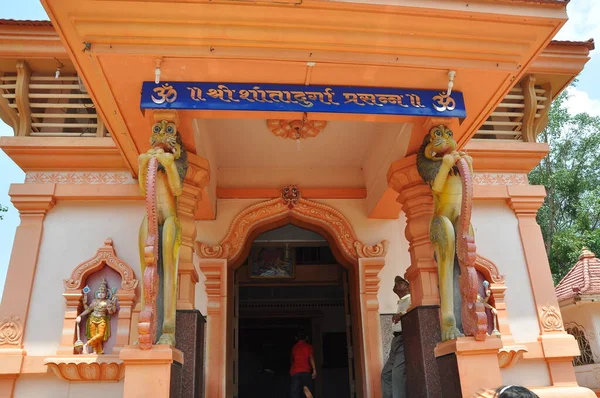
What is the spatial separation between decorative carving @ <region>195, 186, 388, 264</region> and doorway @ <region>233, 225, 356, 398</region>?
2243mm

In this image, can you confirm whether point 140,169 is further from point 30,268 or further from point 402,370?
point 402,370

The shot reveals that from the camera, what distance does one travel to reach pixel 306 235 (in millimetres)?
7723

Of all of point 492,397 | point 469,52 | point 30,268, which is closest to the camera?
point 492,397

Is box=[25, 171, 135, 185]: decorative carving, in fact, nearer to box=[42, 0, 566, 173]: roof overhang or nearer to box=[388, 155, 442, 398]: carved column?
box=[42, 0, 566, 173]: roof overhang

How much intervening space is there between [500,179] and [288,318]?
7.08m

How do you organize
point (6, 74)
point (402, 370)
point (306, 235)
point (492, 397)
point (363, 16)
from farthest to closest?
point (306, 235) < point (6, 74) < point (402, 370) < point (363, 16) < point (492, 397)

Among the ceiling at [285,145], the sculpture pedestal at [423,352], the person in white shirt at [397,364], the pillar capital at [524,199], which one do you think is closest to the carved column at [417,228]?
the sculpture pedestal at [423,352]

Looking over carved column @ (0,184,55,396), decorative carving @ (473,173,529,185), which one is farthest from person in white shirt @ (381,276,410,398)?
carved column @ (0,184,55,396)

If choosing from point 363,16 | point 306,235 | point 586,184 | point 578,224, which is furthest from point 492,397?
point 586,184

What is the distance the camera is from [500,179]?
654 centimetres

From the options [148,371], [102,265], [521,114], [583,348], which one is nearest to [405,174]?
[521,114]

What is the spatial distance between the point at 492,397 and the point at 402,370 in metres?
3.98

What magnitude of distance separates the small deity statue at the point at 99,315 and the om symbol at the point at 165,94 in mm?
2464

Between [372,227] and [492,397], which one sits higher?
[372,227]
